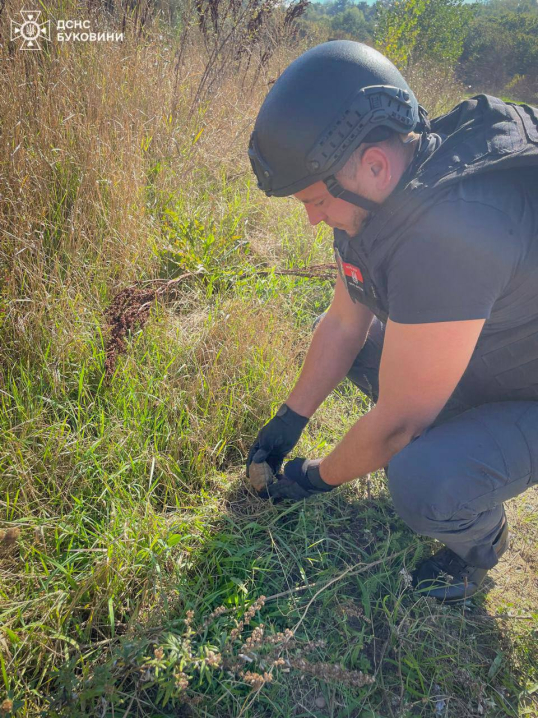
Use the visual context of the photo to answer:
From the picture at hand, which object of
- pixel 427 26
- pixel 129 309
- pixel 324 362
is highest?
pixel 427 26

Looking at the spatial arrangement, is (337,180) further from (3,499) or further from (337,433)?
(3,499)

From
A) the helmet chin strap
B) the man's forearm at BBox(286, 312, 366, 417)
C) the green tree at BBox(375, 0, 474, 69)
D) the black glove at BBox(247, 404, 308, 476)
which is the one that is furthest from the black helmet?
the green tree at BBox(375, 0, 474, 69)

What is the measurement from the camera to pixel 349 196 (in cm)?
141

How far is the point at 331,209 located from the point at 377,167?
0.19m

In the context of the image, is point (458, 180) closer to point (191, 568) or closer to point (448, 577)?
point (448, 577)

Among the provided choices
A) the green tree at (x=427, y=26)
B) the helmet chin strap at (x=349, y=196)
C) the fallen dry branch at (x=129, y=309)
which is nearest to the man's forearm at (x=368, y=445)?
the helmet chin strap at (x=349, y=196)

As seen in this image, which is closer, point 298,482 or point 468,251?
point 468,251

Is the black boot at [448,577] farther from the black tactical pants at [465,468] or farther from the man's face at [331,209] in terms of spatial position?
the man's face at [331,209]

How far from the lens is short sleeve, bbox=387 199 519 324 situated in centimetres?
124

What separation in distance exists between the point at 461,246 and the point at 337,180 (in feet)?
1.32

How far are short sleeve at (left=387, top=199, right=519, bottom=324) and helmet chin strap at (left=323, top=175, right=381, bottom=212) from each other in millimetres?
173

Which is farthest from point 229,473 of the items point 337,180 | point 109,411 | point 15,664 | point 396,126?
point 396,126

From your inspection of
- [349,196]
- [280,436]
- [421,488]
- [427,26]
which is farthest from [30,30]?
[427,26]

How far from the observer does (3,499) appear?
1.73m
